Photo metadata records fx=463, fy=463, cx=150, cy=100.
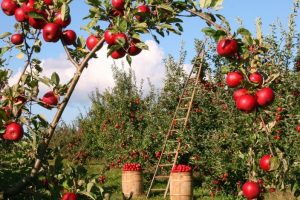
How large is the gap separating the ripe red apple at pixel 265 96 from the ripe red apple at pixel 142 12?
557mm

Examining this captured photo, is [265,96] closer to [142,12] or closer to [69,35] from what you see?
[142,12]

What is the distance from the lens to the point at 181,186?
9.01 m

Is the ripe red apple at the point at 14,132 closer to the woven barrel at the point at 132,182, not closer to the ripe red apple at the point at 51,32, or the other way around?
the ripe red apple at the point at 51,32

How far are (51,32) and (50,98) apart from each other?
267mm

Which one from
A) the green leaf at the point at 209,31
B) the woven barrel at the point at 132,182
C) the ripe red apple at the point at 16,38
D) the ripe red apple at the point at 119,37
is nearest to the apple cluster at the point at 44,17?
the ripe red apple at the point at 16,38

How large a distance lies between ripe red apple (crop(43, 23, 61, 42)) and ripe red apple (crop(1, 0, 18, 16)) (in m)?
0.26

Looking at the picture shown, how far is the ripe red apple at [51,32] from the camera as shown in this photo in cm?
186

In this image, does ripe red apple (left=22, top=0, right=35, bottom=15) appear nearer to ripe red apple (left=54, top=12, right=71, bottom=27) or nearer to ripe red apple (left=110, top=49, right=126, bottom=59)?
ripe red apple (left=54, top=12, right=71, bottom=27)

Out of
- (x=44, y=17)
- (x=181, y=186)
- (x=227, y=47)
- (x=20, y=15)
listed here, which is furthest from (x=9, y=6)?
(x=181, y=186)

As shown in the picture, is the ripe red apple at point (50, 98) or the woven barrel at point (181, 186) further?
the woven barrel at point (181, 186)

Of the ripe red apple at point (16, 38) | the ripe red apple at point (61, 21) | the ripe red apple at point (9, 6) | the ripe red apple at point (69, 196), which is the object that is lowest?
the ripe red apple at point (69, 196)

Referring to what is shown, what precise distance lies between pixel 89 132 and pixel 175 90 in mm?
6893

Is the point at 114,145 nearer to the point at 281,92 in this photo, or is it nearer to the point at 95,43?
the point at 281,92

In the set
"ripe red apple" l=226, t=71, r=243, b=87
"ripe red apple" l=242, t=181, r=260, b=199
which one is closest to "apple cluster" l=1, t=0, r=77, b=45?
"ripe red apple" l=226, t=71, r=243, b=87
